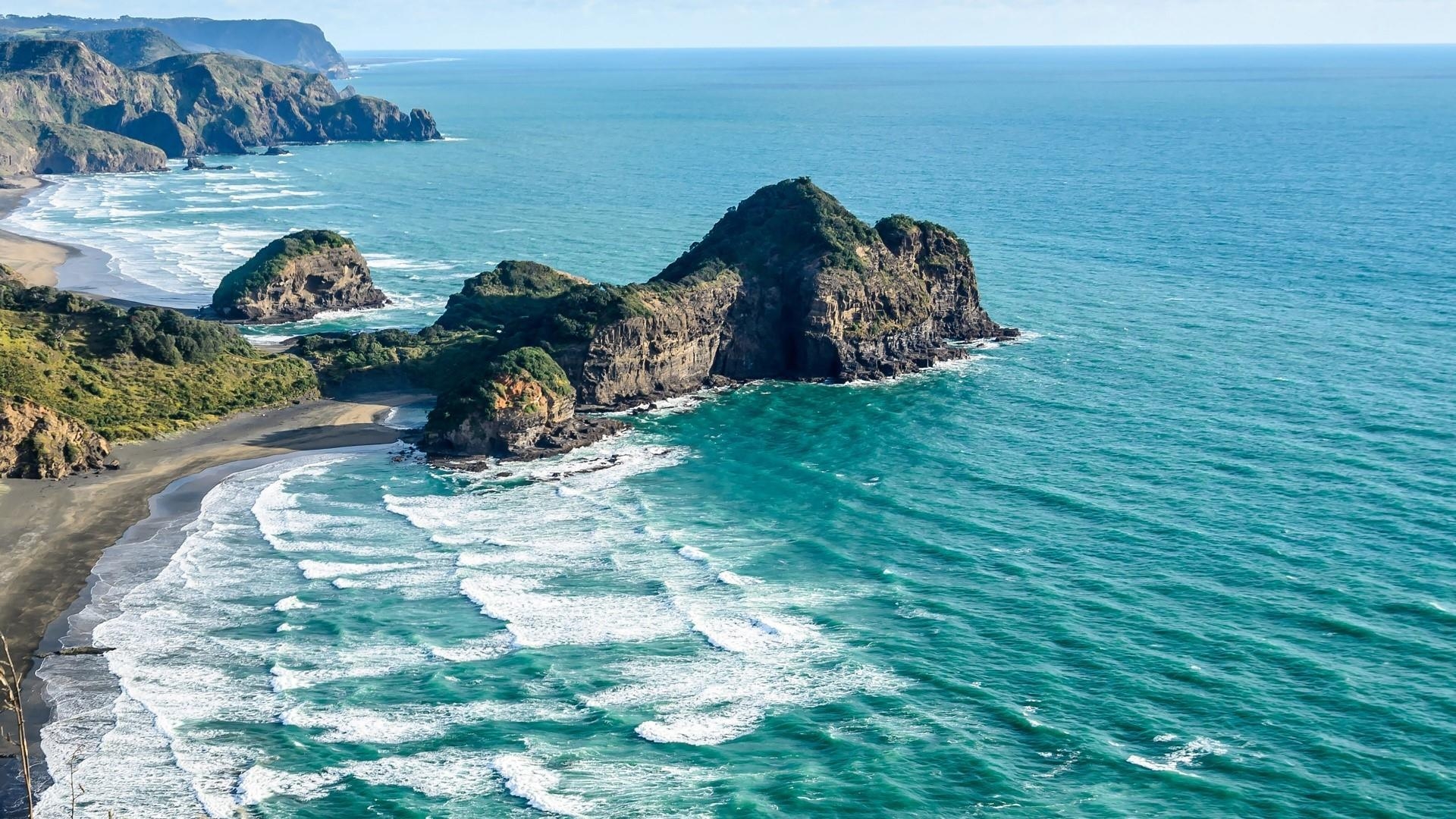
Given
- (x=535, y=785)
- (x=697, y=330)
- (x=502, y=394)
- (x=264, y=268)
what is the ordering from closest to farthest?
(x=535, y=785) → (x=502, y=394) → (x=697, y=330) → (x=264, y=268)

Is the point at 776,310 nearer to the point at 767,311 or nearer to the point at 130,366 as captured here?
the point at 767,311

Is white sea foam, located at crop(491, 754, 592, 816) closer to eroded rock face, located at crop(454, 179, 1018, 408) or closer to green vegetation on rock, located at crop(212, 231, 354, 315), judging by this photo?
eroded rock face, located at crop(454, 179, 1018, 408)

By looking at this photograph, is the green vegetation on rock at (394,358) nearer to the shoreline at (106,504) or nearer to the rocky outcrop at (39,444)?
the shoreline at (106,504)

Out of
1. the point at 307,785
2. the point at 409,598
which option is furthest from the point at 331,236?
the point at 307,785

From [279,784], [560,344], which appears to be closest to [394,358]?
[560,344]

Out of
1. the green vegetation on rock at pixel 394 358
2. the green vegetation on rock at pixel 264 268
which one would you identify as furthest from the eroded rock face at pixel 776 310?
the green vegetation on rock at pixel 264 268
